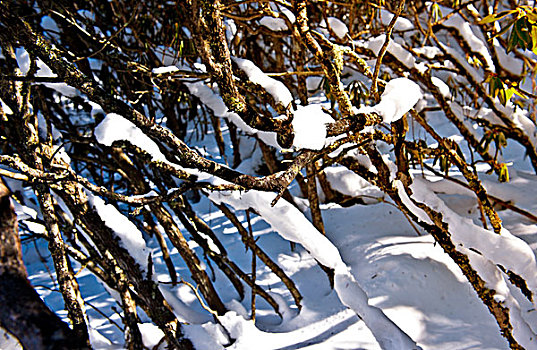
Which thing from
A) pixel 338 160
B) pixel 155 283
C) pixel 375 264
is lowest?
pixel 375 264

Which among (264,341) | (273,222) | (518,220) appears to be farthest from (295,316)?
(518,220)

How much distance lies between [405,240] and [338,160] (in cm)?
57

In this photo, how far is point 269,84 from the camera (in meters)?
0.88

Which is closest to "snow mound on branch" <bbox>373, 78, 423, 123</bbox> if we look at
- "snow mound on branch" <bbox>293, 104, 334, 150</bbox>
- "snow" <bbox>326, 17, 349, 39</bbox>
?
"snow mound on branch" <bbox>293, 104, 334, 150</bbox>

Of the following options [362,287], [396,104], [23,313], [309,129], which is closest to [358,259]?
[362,287]

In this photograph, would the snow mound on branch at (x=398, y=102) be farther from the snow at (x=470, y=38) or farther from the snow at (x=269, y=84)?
the snow at (x=470, y=38)

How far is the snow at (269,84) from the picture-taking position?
84 cm

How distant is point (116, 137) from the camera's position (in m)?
0.73

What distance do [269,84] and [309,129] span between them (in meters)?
0.27

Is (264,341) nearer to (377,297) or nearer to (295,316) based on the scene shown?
(295,316)

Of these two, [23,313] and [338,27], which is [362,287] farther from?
[23,313]

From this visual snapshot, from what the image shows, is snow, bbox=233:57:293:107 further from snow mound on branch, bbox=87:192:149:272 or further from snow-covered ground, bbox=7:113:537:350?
snow mound on branch, bbox=87:192:149:272

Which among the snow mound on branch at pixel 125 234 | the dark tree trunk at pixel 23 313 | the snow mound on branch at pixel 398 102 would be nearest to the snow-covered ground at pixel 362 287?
the snow mound on branch at pixel 125 234

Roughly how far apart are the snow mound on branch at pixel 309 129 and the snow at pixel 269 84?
6.0 inches
